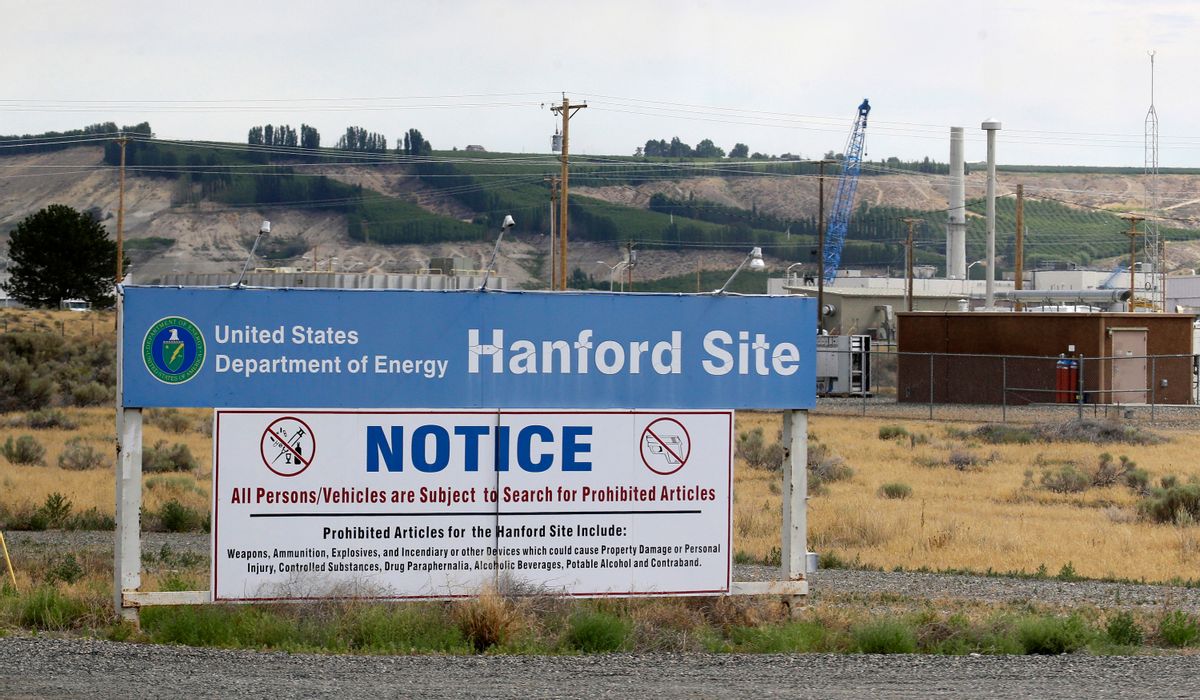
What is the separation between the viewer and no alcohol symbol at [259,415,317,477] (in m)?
10.1

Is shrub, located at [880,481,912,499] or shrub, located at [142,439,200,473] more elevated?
shrub, located at [142,439,200,473]

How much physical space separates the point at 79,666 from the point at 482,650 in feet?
8.48

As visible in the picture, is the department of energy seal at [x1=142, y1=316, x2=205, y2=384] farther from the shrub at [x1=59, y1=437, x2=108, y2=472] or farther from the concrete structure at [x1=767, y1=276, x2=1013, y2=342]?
the concrete structure at [x1=767, y1=276, x2=1013, y2=342]

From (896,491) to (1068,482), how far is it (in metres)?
3.39

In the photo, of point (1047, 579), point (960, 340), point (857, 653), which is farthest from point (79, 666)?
point (960, 340)

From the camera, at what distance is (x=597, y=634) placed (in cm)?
972

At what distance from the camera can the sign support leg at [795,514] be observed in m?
10.8

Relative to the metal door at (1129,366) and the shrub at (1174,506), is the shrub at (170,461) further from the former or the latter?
the metal door at (1129,366)

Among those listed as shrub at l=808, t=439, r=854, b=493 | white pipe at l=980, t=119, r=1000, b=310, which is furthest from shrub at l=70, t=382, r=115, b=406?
white pipe at l=980, t=119, r=1000, b=310

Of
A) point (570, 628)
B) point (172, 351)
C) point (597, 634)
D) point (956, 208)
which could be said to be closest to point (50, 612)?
point (172, 351)

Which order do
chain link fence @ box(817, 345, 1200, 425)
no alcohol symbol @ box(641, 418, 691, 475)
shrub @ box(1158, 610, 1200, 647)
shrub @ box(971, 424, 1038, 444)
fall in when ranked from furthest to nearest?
chain link fence @ box(817, 345, 1200, 425)
shrub @ box(971, 424, 1038, 444)
no alcohol symbol @ box(641, 418, 691, 475)
shrub @ box(1158, 610, 1200, 647)

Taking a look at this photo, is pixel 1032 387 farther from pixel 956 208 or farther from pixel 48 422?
pixel 956 208

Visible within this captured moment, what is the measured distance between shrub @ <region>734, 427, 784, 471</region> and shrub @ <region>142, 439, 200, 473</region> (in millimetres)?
9999

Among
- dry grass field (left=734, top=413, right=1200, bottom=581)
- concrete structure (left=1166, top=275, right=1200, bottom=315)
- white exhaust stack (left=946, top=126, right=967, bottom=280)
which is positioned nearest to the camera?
dry grass field (left=734, top=413, right=1200, bottom=581)
